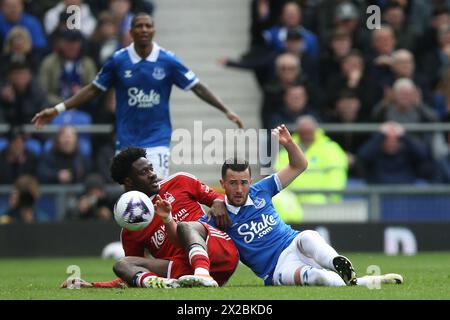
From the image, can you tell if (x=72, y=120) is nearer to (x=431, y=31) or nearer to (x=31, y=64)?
(x=31, y=64)

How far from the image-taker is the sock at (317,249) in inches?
411

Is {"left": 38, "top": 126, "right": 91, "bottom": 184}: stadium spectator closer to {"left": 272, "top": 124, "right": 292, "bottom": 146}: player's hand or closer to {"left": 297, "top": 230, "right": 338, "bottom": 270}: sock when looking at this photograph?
{"left": 272, "top": 124, "right": 292, "bottom": 146}: player's hand

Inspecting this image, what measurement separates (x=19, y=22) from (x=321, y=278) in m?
10.9

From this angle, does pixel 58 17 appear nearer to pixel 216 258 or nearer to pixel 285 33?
pixel 285 33

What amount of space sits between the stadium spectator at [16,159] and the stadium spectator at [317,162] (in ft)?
11.3

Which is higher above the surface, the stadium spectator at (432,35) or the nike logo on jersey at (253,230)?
the stadium spectator at (432,35)

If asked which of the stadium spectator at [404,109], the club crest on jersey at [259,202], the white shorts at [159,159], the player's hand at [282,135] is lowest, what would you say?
the club crest on jersey at [259,202]

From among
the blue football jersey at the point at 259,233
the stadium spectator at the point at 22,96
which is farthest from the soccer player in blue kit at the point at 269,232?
the stadium spectator at the point at 22,96

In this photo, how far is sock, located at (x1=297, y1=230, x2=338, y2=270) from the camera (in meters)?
10.4

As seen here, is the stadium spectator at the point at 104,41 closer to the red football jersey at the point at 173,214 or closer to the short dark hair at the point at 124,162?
the red football jersey at the point at 173,214

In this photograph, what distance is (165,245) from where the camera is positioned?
11.1 metres

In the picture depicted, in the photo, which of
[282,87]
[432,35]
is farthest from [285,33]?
[432,35]

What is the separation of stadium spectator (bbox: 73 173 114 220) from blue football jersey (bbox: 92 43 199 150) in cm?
408

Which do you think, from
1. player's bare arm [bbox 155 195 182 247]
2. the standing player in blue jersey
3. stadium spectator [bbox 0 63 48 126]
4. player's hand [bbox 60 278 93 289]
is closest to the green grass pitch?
player's hand [bbox 60 278 93 289]
